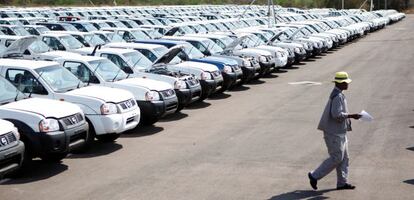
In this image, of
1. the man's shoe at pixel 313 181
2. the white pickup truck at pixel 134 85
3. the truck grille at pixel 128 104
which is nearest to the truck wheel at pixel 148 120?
the white pickup truck at pixel 134 85

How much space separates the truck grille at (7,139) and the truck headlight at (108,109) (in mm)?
2539

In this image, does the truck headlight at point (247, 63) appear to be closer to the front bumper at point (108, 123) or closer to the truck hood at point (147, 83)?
the truck hood at point (147, 83)

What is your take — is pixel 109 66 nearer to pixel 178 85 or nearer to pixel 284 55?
pixel 178 85

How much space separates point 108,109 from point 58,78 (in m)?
1.38

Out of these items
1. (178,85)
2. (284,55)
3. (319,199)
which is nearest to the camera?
(319,199)

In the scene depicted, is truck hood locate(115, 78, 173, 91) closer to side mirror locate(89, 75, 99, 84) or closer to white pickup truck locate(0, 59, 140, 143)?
side mirror locate(89, 75, 99, 84)

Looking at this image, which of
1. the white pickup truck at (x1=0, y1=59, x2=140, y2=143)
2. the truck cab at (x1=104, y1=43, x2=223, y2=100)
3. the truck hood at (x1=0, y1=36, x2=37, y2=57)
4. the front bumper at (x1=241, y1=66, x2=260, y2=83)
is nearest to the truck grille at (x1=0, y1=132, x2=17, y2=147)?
the white pickup truck at (x1=0, y1=59, x2=140, y2=143)

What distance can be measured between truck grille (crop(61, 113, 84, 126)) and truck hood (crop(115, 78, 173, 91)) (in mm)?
3133

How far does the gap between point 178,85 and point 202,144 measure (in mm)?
3368

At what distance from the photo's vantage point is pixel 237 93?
61.8 ft

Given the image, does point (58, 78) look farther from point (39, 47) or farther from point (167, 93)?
point (39, 47)

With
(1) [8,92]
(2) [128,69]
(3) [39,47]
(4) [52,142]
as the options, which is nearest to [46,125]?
(4) [52,142]

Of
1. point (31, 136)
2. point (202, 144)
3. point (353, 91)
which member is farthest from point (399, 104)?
point (31, 136)

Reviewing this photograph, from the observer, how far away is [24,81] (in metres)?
11.2
